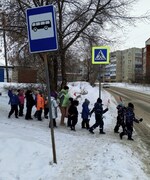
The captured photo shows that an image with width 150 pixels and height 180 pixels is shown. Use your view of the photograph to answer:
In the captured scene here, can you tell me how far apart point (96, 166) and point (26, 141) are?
200cm

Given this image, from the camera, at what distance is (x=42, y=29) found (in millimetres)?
7574

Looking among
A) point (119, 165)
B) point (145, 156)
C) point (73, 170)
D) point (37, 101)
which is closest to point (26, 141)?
point (73, 170)

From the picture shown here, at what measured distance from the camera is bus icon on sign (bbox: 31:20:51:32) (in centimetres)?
752

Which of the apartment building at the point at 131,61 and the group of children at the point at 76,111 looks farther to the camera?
the apartment building at the point at 131,61

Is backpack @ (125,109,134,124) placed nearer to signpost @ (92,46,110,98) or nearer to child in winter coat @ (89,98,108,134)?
child in winter coat @ (89,98,108,134)

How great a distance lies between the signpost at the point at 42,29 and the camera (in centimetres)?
748

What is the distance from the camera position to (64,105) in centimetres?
1473

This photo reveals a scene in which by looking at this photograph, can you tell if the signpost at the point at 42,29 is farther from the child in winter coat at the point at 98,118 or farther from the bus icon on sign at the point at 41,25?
the child in winter coat at the point at 98,118

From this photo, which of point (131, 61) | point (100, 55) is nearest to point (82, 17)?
point (100, 55)

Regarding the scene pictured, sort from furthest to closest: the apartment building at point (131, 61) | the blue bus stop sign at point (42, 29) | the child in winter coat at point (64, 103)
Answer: the apartment building at point (131, 61) → the child in winter coat at point (64, 103) → the blue bus stop sign at point (42, 29)

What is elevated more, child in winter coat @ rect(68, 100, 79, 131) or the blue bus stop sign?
the blue bus stop sign

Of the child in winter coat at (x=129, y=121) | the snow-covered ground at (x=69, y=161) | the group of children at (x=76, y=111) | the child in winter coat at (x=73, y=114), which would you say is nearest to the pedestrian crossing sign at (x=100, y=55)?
the group of children at (x=76, y=111)

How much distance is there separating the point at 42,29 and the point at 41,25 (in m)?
0.09

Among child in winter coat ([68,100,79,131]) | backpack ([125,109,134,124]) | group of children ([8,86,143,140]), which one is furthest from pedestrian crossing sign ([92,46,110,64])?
backpack ([125,109,134,124])
